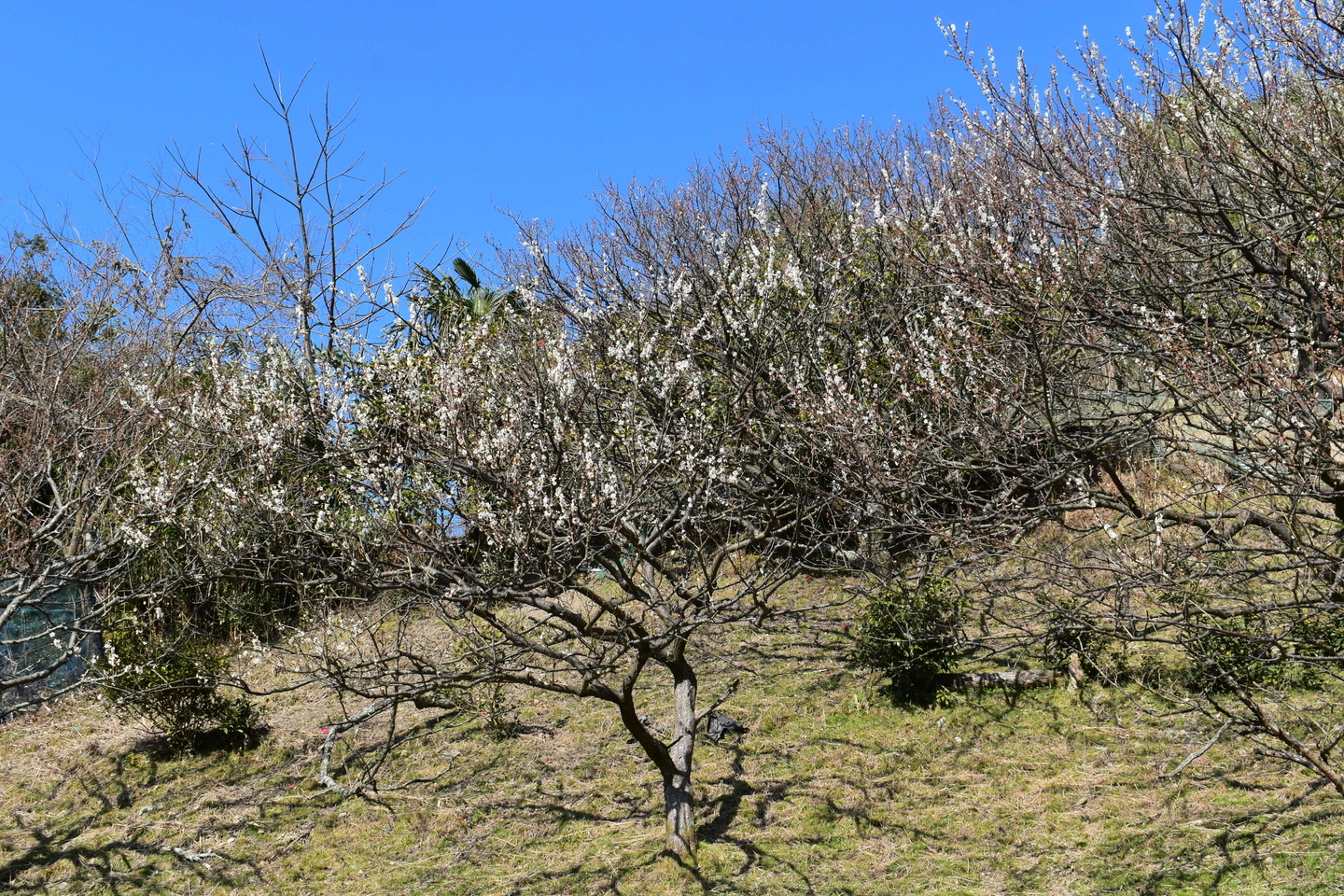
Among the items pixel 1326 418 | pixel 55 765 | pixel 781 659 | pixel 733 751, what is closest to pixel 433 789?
pixel 733 751

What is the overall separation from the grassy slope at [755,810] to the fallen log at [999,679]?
0.18m

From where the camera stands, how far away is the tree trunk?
21.2 ft

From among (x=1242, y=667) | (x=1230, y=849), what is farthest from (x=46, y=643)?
(x=1242, y=667)

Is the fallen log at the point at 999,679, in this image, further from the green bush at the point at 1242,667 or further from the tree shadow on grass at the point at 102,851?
the tree shadow on grass at the point at 102,851

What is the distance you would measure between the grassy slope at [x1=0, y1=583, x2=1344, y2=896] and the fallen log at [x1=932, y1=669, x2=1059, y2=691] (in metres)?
0.18

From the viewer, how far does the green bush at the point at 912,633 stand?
26.2 ft

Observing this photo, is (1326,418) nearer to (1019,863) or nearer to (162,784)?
(1019,863)

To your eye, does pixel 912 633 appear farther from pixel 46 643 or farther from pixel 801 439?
pixel 46 643

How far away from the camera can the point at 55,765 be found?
965 cm

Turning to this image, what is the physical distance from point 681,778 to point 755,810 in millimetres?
892

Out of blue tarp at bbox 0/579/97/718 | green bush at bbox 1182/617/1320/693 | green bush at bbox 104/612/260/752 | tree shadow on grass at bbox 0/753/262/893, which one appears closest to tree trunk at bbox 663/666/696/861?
tree shadow on grass at bbox 0/753/262/893

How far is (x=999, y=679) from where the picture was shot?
8.66 meters

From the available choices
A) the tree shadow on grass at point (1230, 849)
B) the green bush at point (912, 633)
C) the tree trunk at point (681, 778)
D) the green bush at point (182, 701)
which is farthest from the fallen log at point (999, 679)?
the green bush at point (182, 701)

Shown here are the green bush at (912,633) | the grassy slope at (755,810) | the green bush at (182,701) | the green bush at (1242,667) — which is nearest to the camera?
the grassy slope at (755,810)
